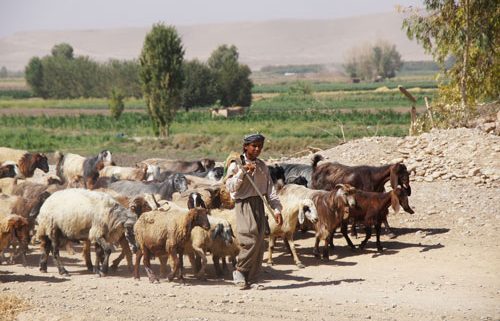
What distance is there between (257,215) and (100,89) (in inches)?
4203

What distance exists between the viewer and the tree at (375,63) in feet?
592

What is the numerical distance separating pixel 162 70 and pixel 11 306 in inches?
1446

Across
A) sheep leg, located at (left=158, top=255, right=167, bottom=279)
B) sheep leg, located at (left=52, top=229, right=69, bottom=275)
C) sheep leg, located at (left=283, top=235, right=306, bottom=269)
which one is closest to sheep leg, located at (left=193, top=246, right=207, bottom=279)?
sheep leg, located at (left=158, top=255, right=167, bottom=279)

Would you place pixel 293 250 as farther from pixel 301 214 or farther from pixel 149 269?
pixel 149 269

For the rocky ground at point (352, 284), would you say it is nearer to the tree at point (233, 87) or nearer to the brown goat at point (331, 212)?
the brown goat at point (331, 212)

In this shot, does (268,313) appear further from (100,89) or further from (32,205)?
(100,89)

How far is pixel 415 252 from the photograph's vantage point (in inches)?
618

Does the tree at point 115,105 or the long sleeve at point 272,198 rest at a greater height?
the long sleeve at point 272,198

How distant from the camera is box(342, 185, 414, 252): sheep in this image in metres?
15.9

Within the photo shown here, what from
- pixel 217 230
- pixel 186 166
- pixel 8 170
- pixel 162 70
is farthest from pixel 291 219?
pixel 162 70

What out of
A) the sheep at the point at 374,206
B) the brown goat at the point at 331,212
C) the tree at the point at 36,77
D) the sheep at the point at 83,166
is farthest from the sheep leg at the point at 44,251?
the tree at the point at 36,77

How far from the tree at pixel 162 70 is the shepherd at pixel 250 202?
35343mm

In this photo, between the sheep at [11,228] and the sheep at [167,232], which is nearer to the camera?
the sheep at [167,232]

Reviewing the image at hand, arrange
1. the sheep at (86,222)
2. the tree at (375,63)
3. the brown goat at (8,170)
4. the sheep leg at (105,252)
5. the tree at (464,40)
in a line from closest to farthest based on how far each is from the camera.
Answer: the sheep leg at (105,252)
the sheep at (86,222)
the brown goat at (8,170)
the tree at (464,40)
the tree at (375,63)
